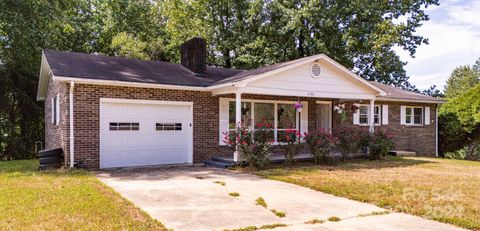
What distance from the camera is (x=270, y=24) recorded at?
920 inches

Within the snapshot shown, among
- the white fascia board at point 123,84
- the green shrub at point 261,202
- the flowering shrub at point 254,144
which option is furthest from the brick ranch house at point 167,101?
the green shrub at point 261,202

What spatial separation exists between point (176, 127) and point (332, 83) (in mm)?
5864

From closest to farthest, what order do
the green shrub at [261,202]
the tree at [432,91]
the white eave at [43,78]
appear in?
the green shrub at [261,202] < the white eave at [43,78] < the tree at [432,91]

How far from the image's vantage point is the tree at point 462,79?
6569 centimetres

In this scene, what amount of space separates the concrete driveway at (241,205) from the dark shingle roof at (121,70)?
11.6 feet

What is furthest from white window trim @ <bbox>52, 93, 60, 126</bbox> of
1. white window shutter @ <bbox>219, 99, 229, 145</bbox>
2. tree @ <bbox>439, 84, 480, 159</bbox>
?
tree @ <bbox>439, 84, 480, 159</bbox>

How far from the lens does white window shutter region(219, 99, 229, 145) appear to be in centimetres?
1282

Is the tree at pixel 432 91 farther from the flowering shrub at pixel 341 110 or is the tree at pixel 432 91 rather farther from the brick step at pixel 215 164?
the brick step at pixel 215 164

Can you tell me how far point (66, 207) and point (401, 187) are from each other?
21.2 ft

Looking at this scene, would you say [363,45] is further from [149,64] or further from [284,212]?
[284,212]

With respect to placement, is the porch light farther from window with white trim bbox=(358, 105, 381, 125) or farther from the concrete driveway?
the concrete driveway

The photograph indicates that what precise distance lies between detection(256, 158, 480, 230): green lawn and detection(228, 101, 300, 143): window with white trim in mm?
2886

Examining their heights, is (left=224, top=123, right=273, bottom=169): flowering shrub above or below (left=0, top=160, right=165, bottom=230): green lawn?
above

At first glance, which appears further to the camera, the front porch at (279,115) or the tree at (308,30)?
the tree at (308,30)
